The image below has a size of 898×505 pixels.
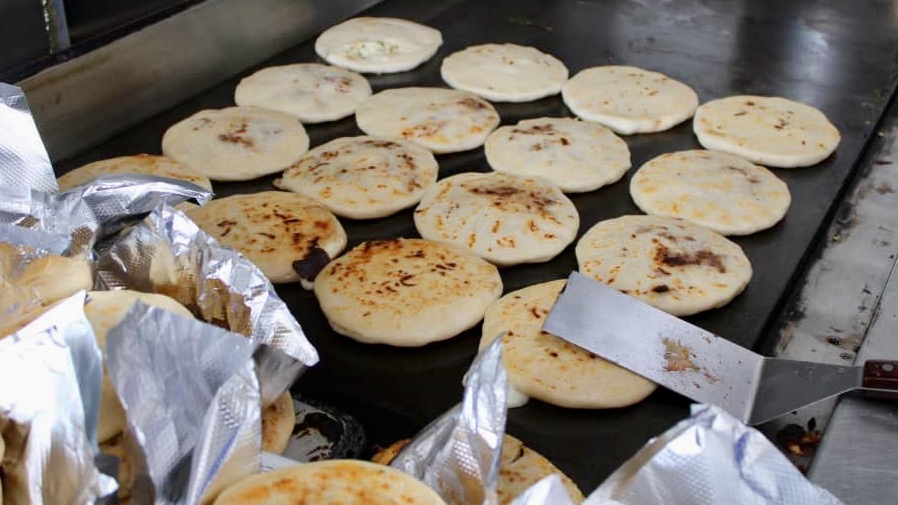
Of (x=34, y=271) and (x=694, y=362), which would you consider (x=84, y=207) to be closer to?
(x=34, y=271)

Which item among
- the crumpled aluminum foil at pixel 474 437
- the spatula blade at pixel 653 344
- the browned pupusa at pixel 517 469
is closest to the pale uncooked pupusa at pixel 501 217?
the spatula blade at pixel 653 344

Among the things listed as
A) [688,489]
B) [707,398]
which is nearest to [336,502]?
[688,489]

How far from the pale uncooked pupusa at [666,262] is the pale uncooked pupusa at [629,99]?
0.62 metres

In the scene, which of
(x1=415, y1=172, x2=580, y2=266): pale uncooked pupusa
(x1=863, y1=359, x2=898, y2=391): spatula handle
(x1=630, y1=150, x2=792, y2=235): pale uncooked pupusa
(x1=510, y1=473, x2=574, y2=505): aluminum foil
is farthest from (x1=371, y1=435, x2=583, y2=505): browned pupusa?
(x1=630, y1=150, x2=792, y2=235): pale uncooked pupusa

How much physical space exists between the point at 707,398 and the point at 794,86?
1.90 metres

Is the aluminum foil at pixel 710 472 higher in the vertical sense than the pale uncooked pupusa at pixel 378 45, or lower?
higher

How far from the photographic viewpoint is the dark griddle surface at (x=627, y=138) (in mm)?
2021

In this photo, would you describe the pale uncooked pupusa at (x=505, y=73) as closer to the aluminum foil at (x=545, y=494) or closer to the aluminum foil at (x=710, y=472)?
the aluminum foil at (x=710, y=472)

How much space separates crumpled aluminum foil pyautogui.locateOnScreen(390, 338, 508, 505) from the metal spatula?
77 centimetres

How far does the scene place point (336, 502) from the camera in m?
1.17

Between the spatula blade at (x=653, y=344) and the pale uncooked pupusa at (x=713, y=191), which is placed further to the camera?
the pale uncooked pupusa at (x=713, y=191)

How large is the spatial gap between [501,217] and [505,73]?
99cm

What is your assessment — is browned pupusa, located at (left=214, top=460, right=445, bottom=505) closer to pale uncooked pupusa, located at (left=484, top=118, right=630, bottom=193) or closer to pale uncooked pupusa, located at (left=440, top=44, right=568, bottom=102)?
pale uncooked pupusa, located at (left=484, top=118, right=630, bottom=193)

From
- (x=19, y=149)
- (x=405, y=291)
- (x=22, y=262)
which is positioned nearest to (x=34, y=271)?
(x=22, y=262)
